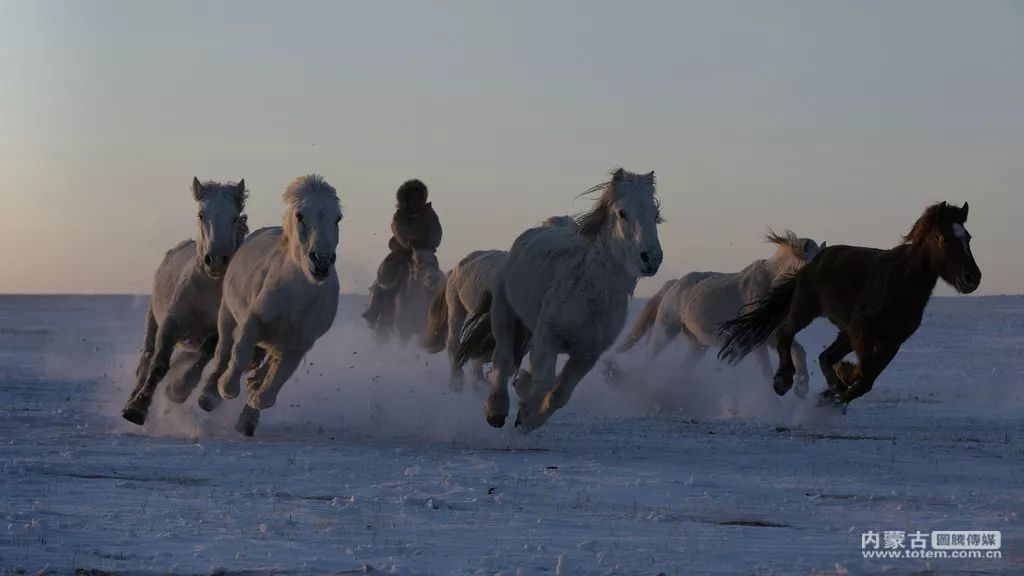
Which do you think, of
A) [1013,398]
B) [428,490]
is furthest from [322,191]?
[1013,398]

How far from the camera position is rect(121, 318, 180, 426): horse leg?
1130 cm

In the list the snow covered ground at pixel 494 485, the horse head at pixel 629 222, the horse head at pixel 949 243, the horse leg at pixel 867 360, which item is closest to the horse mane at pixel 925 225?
the horse head at pixel 949 243

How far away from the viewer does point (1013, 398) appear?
17797 mm

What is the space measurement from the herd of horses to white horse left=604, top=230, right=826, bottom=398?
2.22 m

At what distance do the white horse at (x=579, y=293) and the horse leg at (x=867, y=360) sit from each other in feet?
7.35

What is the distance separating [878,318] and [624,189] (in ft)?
8.79

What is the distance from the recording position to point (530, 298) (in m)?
11.0

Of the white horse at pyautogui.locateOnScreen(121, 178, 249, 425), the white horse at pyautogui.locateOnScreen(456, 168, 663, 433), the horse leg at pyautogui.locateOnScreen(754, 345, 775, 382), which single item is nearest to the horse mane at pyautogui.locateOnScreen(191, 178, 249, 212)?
the white horse at pyautogui.locateOnScreen(121, 178, 249, 425)

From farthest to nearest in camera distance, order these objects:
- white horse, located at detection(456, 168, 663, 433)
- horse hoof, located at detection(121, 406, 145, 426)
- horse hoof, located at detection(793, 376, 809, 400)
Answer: horse hoof, located at detection(793, 376, 809, 400) < horse hoof, located at detection(121, 406, 145, 426) < white horse, located at detection(456, 168, 663, 433)

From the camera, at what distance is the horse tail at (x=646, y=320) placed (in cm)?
1866

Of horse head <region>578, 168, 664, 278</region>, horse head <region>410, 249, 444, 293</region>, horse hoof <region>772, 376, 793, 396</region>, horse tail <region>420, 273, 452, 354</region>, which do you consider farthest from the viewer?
horse head <region>410, 249, 444, 293</region>

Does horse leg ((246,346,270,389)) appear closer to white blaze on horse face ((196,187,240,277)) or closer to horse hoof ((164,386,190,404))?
horse hoof ((164,386,190,404))

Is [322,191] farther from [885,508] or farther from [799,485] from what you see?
[885,508]

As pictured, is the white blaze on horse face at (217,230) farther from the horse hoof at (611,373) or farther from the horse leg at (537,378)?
the horse hoof at (611,373)
